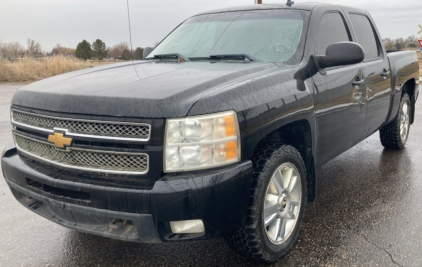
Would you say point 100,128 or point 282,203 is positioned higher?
point 100,128

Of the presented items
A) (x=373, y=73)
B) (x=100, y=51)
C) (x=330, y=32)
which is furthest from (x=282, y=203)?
(x=100, y=51)

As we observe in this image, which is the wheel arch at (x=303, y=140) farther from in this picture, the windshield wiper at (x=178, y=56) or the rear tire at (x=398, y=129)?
the rear tire at (x=398, y=129)

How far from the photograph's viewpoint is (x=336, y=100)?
334cm

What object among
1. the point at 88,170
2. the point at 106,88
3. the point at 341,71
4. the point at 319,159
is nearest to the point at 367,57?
the point at 341,71

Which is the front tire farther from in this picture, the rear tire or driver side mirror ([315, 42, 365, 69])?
the rear tire

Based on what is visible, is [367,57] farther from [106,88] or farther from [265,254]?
[106,88]

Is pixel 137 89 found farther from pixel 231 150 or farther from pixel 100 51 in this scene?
pixel 100 51

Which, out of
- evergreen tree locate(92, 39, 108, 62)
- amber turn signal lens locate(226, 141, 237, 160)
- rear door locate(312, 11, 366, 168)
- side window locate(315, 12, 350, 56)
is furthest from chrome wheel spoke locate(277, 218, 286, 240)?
evergreen tree locate(92, 39, 108, 62)

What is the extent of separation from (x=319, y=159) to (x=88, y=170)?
1.84m

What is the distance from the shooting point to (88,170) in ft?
7.46

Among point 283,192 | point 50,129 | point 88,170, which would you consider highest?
point 50,129

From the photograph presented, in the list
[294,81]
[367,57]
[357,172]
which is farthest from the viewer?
[357,172]

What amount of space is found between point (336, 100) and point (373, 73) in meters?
1.03

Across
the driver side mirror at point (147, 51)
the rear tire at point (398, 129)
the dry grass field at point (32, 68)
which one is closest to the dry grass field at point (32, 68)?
the dry grass field at point (32, 68)
